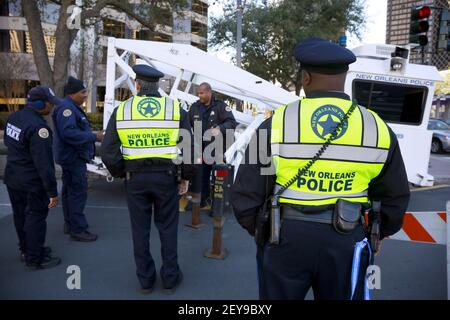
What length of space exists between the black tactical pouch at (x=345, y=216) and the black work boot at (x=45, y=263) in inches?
Result: 123

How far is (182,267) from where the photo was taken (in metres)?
3.94

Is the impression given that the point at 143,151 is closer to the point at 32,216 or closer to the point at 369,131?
the point at 32,216

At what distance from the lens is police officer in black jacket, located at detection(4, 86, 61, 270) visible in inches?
137

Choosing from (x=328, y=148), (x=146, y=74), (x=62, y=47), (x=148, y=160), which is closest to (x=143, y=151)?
(x=148, y=160)

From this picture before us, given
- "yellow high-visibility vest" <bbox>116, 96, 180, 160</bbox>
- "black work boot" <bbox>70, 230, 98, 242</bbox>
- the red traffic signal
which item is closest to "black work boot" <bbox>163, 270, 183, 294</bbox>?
"yellow high-visibility vest" <bbox>116, 96, 180, 160</bbox>

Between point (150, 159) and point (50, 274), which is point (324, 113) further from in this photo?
point (50, 274)

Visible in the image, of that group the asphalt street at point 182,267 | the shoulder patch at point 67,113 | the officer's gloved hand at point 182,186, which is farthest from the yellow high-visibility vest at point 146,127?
the shoulder patch at point 67,113

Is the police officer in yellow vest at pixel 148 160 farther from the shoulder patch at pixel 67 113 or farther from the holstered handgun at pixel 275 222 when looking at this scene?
the holstered handgun at pixel 275 222

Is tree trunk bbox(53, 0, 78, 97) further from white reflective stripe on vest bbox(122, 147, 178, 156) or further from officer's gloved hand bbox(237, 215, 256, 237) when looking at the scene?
officer's gloved hand bbox(237, 215, 256, 237)

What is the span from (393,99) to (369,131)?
17.5 ft

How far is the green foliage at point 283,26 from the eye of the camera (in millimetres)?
16594

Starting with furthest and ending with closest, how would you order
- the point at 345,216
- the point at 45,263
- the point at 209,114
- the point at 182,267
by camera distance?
the point at 209,114 < the point at 182,267 < the point at 45,263 < the point at 345,216

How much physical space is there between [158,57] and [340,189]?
449 centimetres
